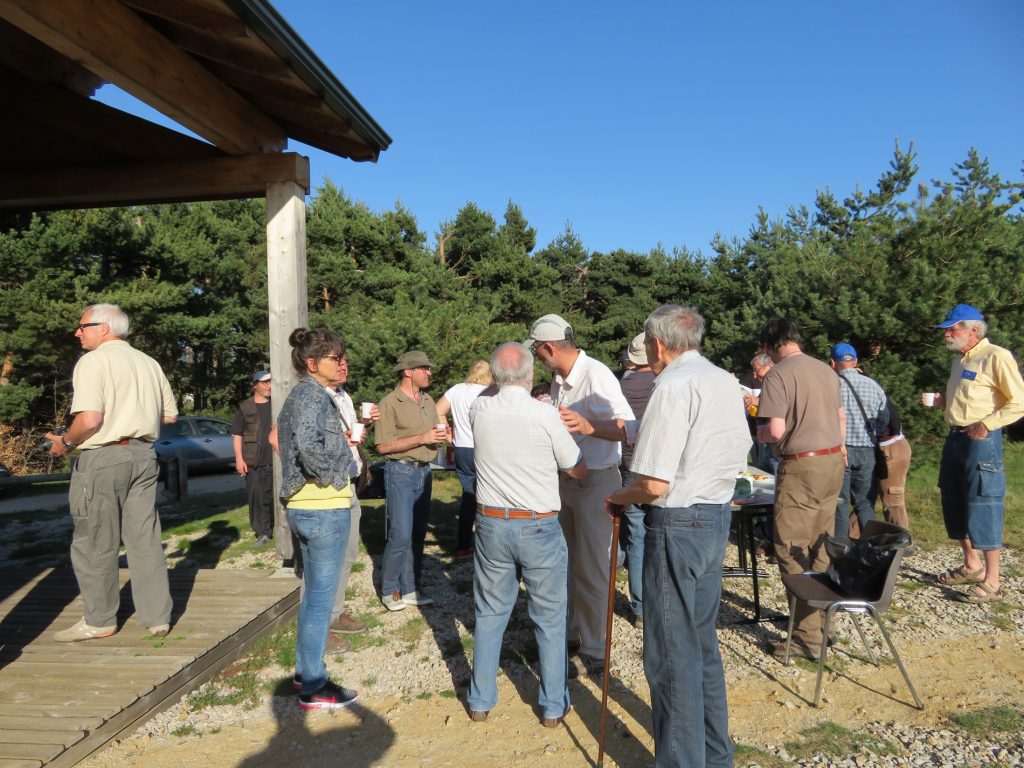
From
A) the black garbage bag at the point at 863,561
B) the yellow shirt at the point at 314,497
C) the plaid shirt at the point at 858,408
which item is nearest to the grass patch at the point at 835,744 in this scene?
the black garbage bag at the point at 863,561

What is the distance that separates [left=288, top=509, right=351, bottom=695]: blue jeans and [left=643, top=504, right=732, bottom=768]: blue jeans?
1.50m

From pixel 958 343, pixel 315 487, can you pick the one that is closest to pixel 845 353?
pixel 958 343

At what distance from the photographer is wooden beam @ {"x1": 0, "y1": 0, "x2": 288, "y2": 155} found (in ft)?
11.2

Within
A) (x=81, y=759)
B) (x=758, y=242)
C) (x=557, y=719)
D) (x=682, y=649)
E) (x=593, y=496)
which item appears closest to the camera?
(x=682, y=649)

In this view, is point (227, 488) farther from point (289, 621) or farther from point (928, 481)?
point (928, 481)

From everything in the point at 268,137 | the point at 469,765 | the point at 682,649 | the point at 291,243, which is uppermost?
the point at 268,137

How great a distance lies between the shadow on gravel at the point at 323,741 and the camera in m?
2.98

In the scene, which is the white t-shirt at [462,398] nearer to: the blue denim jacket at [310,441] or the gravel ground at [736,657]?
the gravel ground at [736,657]

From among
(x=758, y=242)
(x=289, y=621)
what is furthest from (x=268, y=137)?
(x=758, y=242)

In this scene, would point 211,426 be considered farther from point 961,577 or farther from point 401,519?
point 961,577

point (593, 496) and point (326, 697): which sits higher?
point (593, 496)

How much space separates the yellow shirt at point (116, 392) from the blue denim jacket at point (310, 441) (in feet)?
2.90

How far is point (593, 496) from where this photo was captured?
3.80 metres

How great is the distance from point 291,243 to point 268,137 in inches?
37.0
